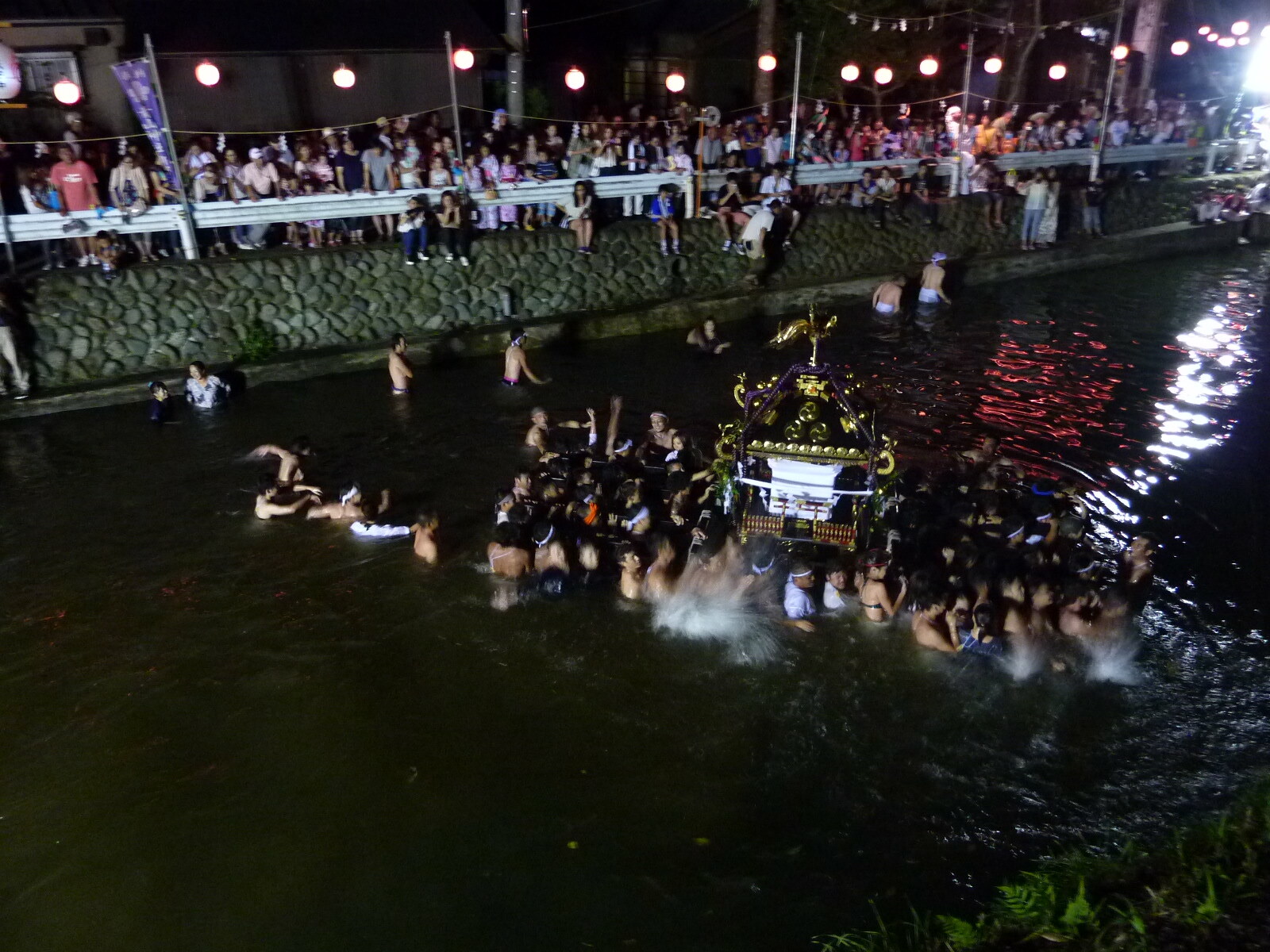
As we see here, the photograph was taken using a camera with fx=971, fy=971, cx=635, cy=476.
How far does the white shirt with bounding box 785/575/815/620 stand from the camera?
962 centimetres

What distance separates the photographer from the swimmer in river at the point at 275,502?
11.8m

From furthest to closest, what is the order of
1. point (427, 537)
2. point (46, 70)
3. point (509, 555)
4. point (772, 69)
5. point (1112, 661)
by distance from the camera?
point (772, 69) → point (46, 70) → point (427, 537) → point (509, 555) → point (1112, 661)

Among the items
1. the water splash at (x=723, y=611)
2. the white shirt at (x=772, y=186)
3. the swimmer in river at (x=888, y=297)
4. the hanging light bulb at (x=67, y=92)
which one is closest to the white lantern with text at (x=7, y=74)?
the hanging light bulb at (x=67, y=92)

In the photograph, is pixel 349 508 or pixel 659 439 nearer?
pixel 349 508

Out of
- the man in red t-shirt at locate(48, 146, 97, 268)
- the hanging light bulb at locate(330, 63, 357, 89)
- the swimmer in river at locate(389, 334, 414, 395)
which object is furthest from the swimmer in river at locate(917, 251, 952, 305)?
the man in red t-shirt at locate(48, 146, 97, 268)

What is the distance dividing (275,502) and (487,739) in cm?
514

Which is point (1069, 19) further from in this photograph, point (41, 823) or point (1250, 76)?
point (41, 823)

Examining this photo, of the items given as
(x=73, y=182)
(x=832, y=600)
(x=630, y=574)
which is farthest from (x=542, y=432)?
(x=73, y=182)

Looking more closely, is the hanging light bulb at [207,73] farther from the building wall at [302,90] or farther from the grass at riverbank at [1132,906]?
the grass at riverbank at [1132,906]

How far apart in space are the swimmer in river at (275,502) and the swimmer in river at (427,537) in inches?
72.9

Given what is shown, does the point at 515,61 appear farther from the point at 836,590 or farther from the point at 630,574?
the point at 836,590

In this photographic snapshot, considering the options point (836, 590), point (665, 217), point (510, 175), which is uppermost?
point (510, 175)

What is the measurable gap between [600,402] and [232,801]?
892 cm

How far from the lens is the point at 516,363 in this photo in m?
15.7
